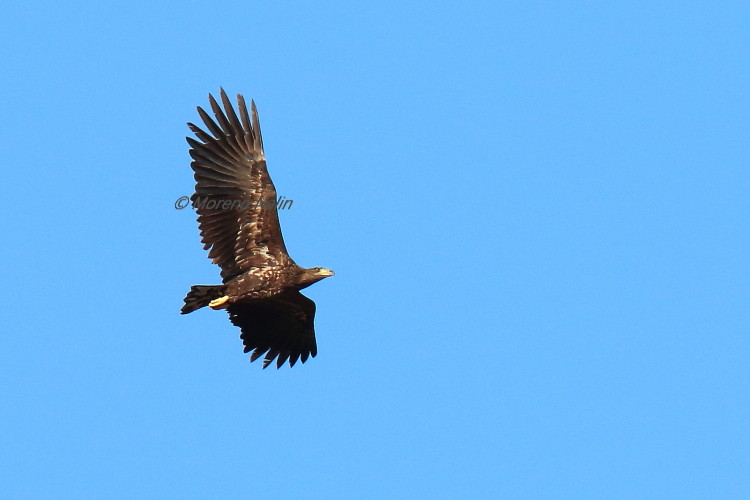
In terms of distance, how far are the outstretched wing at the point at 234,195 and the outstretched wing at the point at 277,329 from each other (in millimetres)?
1497

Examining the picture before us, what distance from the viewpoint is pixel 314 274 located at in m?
19.7

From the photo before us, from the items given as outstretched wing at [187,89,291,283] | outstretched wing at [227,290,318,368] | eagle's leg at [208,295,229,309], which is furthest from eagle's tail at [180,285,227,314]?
outstretched wing at [227,290,318,368]

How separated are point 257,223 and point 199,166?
4.63ft

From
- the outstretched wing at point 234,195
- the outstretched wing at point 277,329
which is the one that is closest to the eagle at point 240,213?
the outstretched wing at point 234,195

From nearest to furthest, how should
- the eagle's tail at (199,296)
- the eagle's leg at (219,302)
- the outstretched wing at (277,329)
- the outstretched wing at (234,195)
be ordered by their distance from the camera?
the eagle's tail at (199,296)
the eagle's leg at (219,302)
the outstretched wing at (234,195)
the outstretched wing at (277,329)

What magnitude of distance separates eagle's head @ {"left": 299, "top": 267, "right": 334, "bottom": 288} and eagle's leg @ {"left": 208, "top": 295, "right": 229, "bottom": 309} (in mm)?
1273

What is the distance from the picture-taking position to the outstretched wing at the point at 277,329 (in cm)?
2150

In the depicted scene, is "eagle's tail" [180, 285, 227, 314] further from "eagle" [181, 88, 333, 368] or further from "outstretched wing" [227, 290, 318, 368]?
"outstretched wing" [227, 290, 318, 368]

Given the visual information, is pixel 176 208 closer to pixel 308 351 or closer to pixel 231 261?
pixel 231 261

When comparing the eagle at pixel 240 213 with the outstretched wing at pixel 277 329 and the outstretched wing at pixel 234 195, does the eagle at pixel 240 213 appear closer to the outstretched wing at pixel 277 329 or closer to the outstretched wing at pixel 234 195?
the outstretched wing at pixel 234 195

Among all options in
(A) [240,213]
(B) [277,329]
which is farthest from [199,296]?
(B) [277,329]

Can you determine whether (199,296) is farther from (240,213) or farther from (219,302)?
(240,213)

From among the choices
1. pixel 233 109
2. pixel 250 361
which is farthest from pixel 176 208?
pixel 250 361

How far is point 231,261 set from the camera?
66.3 feet
